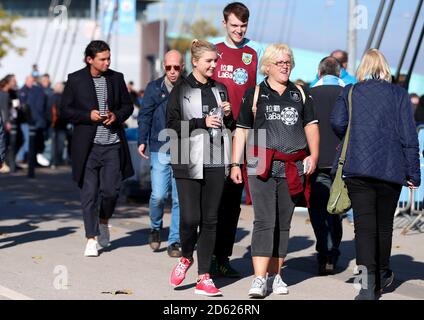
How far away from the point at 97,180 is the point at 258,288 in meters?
3.18

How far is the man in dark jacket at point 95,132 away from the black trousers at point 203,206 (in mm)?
2359

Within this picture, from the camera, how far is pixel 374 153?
8000mm

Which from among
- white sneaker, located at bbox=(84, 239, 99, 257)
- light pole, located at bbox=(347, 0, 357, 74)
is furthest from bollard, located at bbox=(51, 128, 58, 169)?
white sneaker, located at bbox=(84, 239, 99, 257)

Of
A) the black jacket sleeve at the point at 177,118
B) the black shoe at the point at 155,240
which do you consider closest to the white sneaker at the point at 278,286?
the black jacket sleeve at the point at 177,118

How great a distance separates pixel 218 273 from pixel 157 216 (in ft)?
6.24

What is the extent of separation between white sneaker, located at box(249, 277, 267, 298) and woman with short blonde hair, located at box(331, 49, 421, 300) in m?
0.74

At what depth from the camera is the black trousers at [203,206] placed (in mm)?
8492

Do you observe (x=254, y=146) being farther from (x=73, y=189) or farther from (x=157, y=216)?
(x=73, y=189)

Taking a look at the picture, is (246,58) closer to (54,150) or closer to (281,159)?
(281,159)

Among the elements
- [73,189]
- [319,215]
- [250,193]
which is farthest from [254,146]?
[73,189]

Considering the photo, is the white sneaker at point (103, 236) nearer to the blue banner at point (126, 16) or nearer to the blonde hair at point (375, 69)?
the blonde hair at point (375, 69)

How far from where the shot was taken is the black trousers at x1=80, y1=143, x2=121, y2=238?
1078 centimetres

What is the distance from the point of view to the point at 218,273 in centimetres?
948
